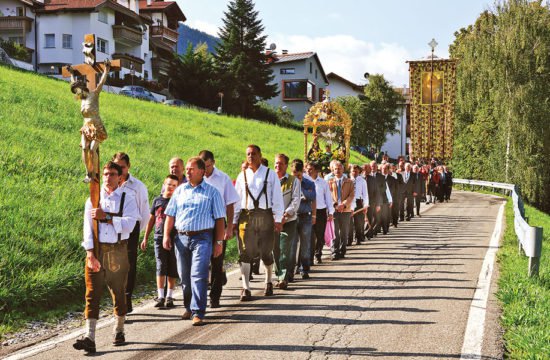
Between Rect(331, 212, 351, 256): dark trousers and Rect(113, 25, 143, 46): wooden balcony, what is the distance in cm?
4910

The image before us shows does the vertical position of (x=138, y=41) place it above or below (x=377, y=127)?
above

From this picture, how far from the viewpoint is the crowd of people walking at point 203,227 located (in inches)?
241

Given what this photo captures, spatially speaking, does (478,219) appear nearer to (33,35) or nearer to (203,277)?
(203,277)

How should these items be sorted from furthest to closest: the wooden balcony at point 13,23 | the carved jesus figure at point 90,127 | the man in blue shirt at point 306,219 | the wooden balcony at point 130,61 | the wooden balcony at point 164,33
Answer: the wooden balcony at point 164,33 → the wooden balcony at point 130,61 → the wooden balcony at point 13,23 → the man in blue shirt at point 306,219 → the carved jesus figure at point 90,127

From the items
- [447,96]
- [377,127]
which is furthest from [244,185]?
[377,127]

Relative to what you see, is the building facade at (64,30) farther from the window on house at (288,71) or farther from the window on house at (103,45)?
the window on house at (288,71)

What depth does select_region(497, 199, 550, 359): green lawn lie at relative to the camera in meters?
5.80

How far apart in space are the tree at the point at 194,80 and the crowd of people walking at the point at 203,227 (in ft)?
133

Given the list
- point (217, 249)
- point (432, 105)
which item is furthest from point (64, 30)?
point (217, 249)

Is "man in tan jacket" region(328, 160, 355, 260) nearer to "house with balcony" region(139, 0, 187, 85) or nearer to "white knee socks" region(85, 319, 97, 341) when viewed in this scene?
"white knee socks" region(85, 319, 97, 341)

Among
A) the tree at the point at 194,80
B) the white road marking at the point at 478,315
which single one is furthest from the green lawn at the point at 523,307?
the tree at the point at 194,80

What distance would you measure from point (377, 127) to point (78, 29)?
29.9m

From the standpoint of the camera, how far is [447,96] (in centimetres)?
3850

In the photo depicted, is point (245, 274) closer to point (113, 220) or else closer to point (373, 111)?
point (113, 220)
